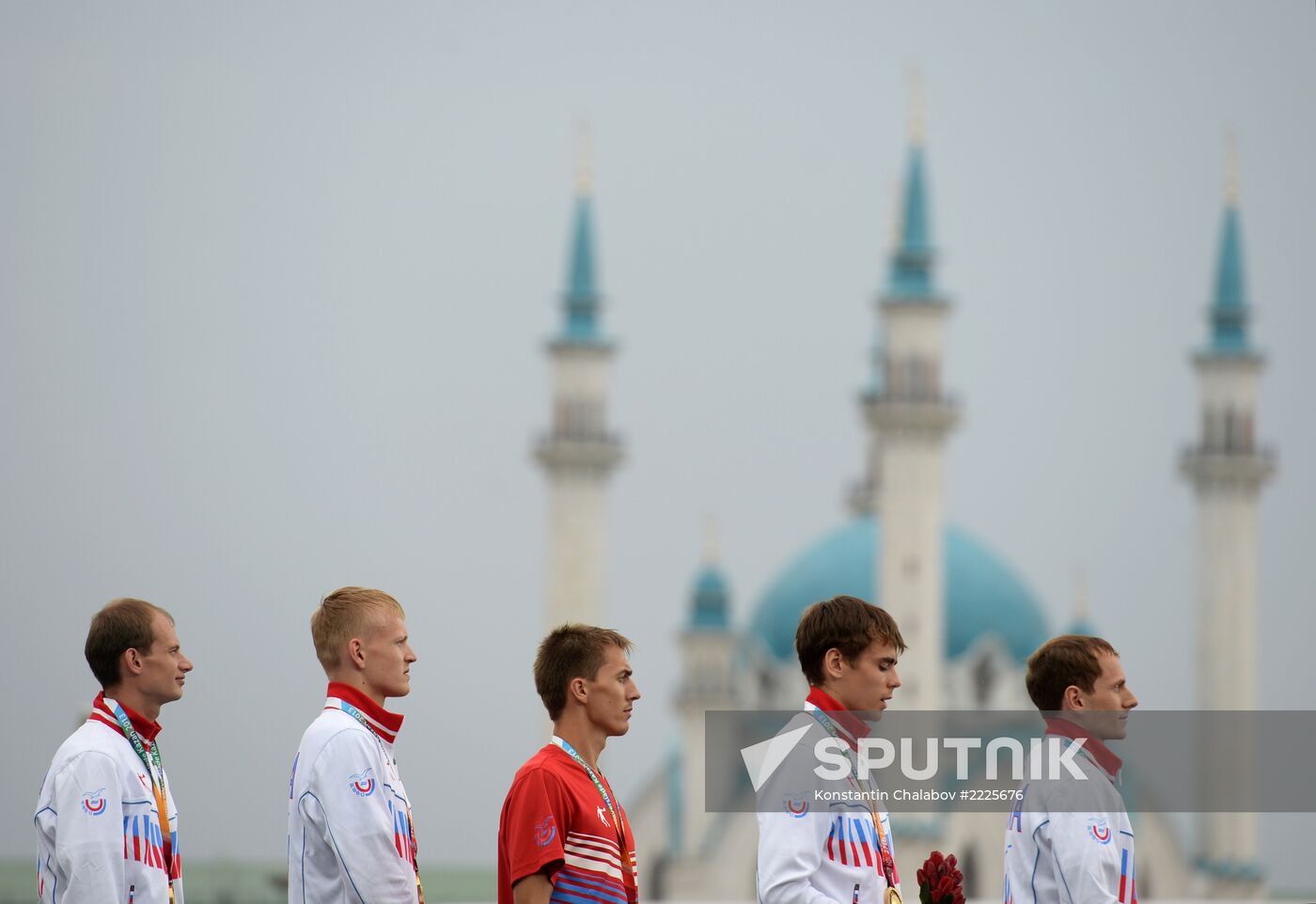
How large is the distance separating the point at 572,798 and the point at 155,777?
85 cm

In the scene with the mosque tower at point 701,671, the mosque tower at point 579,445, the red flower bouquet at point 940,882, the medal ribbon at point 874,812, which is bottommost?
the red flower bouquet at point 940,882

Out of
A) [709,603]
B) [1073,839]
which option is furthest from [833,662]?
[709,603]

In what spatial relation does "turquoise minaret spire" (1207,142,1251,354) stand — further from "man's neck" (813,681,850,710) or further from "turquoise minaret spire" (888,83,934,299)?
"man's neck" (813,681,850,710)

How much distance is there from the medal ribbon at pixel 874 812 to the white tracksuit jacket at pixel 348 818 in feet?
2.47

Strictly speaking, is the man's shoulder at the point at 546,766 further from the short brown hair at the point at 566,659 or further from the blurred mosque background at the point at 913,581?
the blurred mosque background at the point at 913,581

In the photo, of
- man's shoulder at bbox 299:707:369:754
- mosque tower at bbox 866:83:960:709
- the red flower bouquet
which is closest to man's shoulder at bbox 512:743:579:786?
man's shoulder at bbox 299:707:369:754

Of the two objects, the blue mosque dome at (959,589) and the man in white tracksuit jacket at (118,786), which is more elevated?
the blue mosque dome at (959,589)

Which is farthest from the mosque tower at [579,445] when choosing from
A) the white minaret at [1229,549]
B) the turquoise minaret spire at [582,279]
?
the white minaret at [1229,549]

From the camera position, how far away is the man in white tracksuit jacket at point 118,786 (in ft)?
13.8

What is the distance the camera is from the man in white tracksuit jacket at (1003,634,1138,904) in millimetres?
4137

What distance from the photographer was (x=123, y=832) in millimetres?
4266

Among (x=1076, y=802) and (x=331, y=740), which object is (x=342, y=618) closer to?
(x=331, y=740)

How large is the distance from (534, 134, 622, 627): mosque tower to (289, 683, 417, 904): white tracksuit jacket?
33.4m

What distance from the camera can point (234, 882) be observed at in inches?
720
